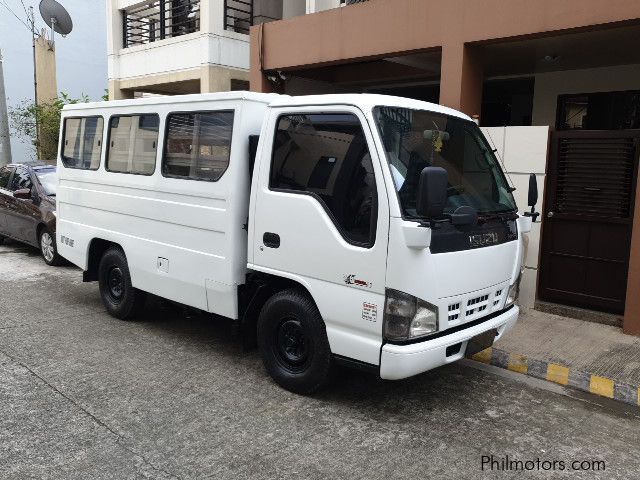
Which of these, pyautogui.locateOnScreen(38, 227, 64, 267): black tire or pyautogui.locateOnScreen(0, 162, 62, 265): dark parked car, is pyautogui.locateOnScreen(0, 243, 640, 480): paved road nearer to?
pyautogui.locateOnScreen(38, 227, 64, 267): black tire

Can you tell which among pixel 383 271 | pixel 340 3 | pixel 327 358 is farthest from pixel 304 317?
pixel 340 3

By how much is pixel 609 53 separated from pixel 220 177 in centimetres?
589

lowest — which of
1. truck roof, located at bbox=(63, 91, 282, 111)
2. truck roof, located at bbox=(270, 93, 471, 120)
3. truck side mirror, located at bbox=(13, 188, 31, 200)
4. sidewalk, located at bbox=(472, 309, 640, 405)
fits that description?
sidewalk, located at bbox=(472, 309, 640, 405)

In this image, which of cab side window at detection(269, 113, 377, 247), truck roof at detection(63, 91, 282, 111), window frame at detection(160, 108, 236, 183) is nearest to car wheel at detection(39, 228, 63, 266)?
truck roof at detection(63, 91, 282, 111)

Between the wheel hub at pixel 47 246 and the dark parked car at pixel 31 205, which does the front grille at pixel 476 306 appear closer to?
the dark parked car at pixel 31 205

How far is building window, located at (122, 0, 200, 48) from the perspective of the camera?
14.5 m

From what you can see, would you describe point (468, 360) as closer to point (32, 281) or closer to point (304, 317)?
point (304, 317)

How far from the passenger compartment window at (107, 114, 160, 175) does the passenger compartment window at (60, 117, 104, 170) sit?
0.89ft

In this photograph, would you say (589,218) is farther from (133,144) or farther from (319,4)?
(319,4)

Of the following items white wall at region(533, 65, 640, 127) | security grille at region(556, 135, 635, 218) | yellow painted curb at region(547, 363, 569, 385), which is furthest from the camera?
white wall at region(533, 65, 640, 127)

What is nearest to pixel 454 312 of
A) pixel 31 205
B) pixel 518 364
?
pixel 518 364

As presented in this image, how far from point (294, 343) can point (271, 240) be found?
81 centimetres

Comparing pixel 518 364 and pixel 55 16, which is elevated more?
pixel 55 16

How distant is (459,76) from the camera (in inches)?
266
